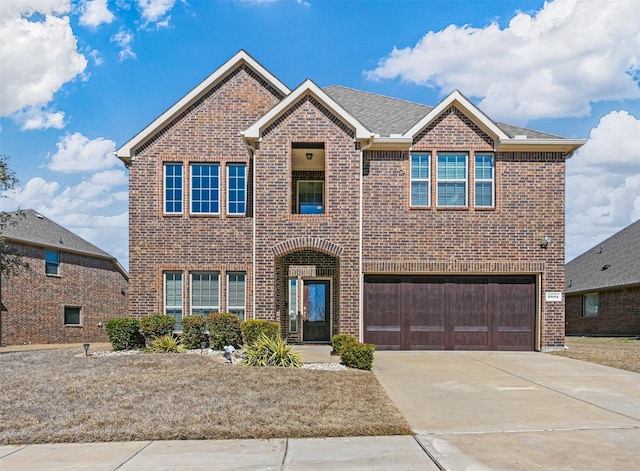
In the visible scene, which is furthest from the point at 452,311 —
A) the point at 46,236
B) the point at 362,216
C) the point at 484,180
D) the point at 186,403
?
the point at 46,236

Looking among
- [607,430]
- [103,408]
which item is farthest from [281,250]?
[607,430]

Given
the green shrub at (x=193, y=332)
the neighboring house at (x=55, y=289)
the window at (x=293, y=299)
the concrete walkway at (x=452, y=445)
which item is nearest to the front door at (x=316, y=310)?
the window at (x=293, y=299)

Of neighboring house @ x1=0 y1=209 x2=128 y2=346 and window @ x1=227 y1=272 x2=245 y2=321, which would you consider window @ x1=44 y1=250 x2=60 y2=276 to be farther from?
window @ x1=227 y1=272 x2=245 y2=321

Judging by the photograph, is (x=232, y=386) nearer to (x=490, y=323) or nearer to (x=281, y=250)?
(x=281, y=250)

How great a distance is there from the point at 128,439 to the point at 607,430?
21.1ft

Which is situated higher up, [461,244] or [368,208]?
[368,208]

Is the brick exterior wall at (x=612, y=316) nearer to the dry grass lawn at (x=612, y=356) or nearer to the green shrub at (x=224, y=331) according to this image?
the dry grass lawn at (x=612, y=356)

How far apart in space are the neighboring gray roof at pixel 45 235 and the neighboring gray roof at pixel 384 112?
17.2m

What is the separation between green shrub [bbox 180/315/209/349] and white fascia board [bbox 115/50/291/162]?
5.62 metres

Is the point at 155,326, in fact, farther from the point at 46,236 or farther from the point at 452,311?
the point at 46,236

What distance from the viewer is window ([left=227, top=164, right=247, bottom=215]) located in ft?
55.8

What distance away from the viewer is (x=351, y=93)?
21.0 meters

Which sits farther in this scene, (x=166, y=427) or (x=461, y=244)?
(x=461, y=244)

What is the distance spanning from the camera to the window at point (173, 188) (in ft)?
55.6
